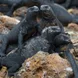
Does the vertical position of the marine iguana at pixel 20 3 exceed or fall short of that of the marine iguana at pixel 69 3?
it exceeds it

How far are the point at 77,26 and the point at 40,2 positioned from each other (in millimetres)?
3044

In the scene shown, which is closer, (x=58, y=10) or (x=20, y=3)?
(x=58, y=10)

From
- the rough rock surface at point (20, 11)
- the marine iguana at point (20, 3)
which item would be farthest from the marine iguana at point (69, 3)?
the rough rock surface at point (20, 11)

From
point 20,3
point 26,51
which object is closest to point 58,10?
point 20,3

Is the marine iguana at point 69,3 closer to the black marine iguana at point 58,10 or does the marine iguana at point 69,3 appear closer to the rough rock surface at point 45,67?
the black marine iguana at point 58,10

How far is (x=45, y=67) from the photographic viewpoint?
25.0 feet

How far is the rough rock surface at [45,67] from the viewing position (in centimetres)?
752

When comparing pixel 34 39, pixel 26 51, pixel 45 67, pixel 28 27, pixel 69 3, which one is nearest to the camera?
pixel 45 67

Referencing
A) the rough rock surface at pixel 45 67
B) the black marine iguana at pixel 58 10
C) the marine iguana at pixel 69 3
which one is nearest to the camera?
the rough rock surface at pixel 45 67

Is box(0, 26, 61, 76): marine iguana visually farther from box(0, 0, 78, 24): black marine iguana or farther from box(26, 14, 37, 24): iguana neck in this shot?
box(0, 0, 78, 24): black marine iguana

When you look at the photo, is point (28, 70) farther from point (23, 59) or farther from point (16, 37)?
point (16, 37)

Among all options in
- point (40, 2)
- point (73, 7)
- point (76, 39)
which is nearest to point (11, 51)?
point (76, 39)

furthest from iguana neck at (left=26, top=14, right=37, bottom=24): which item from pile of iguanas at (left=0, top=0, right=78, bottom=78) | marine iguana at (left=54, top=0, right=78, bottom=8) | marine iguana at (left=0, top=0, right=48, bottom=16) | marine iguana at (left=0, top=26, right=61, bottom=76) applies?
→ marine iguana at (left=54, top=0, right=78, bottom=8)

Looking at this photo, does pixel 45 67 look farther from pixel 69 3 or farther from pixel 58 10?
pixel 69 3
